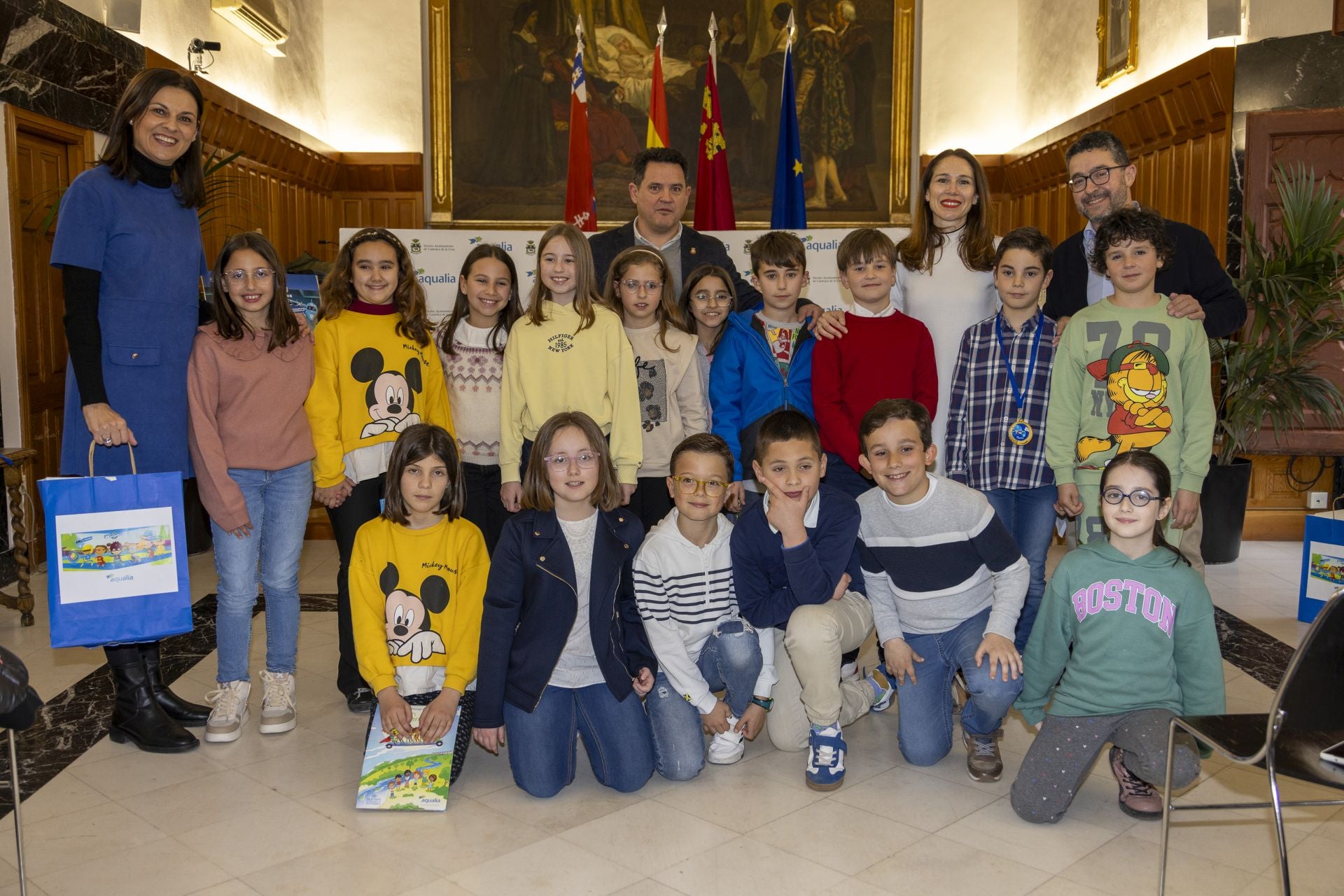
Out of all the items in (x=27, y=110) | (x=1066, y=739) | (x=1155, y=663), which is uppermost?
(x=27, y=110)

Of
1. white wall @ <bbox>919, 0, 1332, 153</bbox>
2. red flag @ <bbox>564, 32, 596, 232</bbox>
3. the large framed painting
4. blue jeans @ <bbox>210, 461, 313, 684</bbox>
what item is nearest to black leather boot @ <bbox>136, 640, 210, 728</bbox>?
blue jeans @ <bbox>210, 461, 313, 684</bbox>

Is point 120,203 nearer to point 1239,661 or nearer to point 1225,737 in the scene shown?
point 1225,737

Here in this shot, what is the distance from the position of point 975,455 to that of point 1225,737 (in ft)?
4.97

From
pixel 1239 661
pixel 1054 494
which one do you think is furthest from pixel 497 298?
pixel 1239 661

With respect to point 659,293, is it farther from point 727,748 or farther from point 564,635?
point 727,748

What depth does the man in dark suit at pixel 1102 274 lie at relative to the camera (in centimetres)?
343

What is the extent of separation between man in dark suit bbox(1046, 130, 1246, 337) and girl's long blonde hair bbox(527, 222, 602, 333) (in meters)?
1.57

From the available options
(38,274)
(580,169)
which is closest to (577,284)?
(38,274)

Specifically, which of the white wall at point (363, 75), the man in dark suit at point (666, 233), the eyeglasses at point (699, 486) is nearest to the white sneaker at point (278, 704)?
the eyeglasses at point (699, 486)

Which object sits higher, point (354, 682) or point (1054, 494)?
point (1054, 494)

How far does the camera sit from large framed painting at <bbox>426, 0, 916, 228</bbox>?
976 centimetres

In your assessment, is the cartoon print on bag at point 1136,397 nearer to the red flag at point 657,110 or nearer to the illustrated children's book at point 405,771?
the illustrated children's book at point 405,771

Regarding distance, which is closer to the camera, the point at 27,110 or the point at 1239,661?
the point at 1239,661

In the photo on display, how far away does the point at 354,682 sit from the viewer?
138 inches
